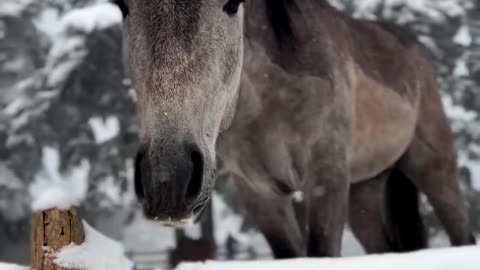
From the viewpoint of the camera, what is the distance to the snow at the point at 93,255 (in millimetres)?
1872

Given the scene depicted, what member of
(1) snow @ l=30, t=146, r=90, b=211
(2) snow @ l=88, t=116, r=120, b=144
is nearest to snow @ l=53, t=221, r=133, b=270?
(1) snow @ l=30, t=146, r=90, b=211

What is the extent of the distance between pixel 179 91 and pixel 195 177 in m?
0.27

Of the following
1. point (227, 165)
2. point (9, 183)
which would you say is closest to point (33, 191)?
point (9, 183)

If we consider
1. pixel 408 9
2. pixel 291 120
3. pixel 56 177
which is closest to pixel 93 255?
pixel 291 120

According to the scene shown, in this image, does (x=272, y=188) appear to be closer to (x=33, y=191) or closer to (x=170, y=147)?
(x=170, y=147)

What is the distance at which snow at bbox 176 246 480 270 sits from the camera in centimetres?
194

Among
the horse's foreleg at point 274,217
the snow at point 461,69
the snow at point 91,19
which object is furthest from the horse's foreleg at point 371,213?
the snow at point 461,69

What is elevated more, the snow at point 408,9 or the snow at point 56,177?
the snow at point 408,9

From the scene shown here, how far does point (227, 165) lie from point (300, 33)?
0.75 meters

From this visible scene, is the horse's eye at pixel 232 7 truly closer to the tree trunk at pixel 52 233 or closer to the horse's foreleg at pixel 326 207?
the tree trunk at pixel 52 233

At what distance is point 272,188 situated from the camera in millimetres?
3697

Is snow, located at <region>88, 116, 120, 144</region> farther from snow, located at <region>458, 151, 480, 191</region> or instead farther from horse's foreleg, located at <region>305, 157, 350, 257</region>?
horse's foreleg, located at <region>305, 157, 350, 257</region>

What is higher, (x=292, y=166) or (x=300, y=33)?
(x=300, y=33)

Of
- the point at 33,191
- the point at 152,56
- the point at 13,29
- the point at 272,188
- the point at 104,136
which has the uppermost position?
the point at 152,56
